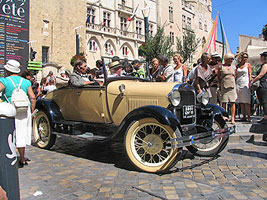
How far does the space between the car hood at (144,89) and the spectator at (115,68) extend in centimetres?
37

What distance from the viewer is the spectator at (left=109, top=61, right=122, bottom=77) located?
520cm

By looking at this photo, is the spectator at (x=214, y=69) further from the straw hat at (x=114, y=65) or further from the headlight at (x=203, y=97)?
the straw hat at (x=114, y=65)

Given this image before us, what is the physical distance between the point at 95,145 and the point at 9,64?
265 centimetres

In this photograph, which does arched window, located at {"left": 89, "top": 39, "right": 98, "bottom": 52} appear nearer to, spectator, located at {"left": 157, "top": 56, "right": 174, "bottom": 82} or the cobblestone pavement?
spectator, located at {"left": 157, "top": 56, "right": 174, "bottom": 82}

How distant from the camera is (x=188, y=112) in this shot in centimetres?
446

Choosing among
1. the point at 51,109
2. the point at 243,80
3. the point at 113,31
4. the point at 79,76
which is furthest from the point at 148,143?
the point at 113,31

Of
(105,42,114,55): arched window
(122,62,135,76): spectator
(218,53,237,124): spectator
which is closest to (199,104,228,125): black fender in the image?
(122,62,135,76): spectator

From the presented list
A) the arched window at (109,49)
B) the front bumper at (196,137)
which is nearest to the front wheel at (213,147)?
the front bumper at (196,137)

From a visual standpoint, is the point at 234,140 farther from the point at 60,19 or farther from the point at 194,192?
the point at 60,19

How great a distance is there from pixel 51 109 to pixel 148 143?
258 cm

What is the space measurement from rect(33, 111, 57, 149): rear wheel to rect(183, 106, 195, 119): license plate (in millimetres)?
2886

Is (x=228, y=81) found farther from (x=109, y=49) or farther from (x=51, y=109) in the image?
(x=109, y=49)

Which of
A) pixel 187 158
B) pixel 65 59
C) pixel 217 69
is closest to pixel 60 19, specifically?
pixel 65 59

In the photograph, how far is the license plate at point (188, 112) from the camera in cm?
A: 440
